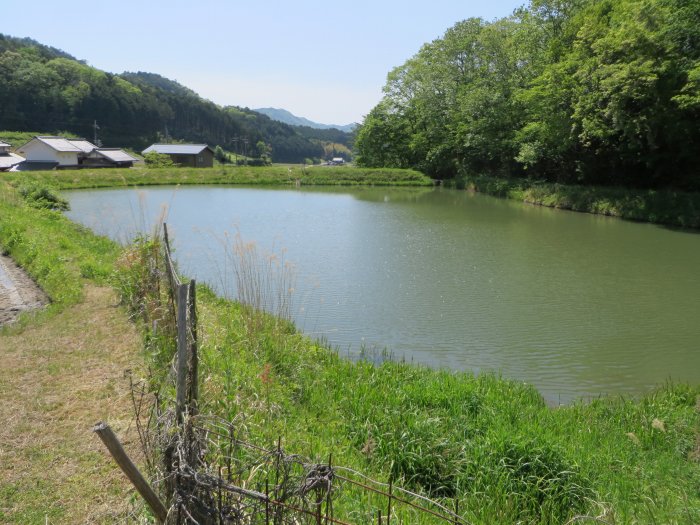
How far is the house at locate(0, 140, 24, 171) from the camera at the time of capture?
41750 millimetres

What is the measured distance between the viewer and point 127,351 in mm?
4977

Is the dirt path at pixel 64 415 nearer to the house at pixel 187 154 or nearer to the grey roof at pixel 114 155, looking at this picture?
the grey roof at pixel 114 155

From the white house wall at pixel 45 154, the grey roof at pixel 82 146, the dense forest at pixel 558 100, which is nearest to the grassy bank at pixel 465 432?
the dense forest at pixel 558 100

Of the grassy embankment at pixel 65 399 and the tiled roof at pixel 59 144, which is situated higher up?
the tiled roof at pixel 59 144

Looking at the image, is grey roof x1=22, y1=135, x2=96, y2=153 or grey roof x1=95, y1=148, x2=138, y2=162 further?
grey roof x1=95, y1=148, x2=138, y2=162

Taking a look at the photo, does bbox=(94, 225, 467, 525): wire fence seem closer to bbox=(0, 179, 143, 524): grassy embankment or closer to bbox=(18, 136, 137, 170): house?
bbox=(0, 179, 143, 524): grassy embankment

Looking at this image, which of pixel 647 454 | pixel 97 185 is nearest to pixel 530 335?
pixel 647 454

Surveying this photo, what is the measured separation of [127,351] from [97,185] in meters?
28.3

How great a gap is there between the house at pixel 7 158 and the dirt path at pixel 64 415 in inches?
1696

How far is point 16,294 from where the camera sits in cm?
705

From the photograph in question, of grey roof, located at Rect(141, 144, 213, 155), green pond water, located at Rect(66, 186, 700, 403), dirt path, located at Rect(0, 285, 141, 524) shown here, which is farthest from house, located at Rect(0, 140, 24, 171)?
dirt path, located at Rect(0, 285, 141, 524)

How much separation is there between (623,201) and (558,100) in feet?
14.6

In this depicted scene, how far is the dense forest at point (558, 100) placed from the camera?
645 inches

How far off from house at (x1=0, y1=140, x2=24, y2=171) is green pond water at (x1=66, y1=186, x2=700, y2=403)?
28.7 metres
